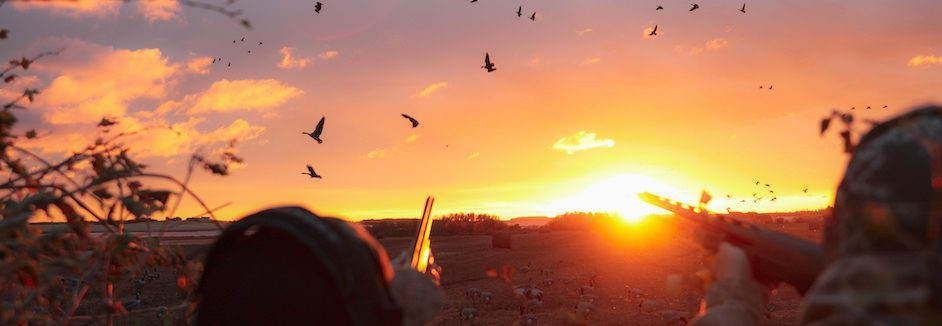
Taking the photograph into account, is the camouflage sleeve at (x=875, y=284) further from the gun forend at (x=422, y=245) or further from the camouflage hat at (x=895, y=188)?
the gun forend at (x=422, y=245)

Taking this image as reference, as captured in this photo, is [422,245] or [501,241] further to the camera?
[501,241]

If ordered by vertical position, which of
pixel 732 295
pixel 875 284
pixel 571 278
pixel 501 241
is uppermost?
pixel 501 241

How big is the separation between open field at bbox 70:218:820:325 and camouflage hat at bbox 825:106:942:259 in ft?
4.28

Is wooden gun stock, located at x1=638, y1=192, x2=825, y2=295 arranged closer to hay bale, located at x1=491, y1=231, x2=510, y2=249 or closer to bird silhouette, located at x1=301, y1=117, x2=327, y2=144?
bird silhouette, located at x1=301, y1=117, x2=327, y2=144

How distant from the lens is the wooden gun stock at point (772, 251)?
9.10ft

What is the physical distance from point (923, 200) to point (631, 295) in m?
12.7

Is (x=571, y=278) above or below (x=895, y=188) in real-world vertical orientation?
below

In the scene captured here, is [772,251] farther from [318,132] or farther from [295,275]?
[318,132]

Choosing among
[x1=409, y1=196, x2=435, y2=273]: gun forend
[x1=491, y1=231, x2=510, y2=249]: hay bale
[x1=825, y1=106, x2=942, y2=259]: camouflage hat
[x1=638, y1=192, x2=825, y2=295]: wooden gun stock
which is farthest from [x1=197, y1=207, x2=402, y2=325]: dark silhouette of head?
[x1=491, y1=231, x2=510, y2=249]: hay bale

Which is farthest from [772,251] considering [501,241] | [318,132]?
[501,241]

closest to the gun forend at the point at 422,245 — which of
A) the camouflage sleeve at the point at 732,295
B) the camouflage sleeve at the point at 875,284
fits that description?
the camouflage sleeve at the point at 732,295

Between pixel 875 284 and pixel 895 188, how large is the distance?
15.3 inches

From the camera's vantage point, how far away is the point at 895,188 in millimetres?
1615

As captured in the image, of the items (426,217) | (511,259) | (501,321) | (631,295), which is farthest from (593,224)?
(426,217)
